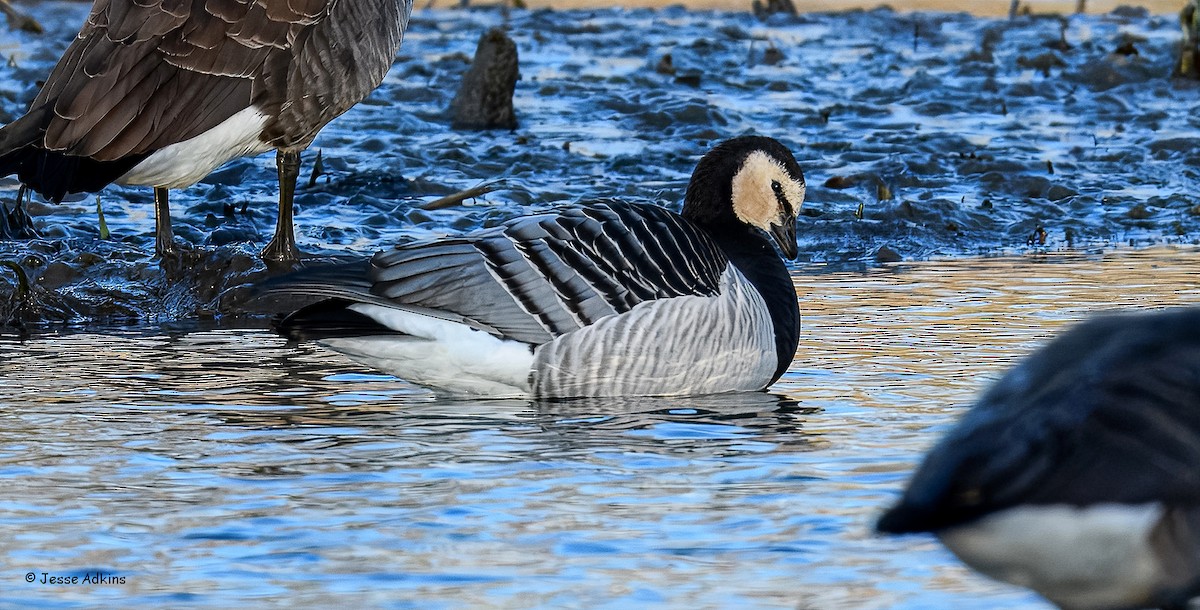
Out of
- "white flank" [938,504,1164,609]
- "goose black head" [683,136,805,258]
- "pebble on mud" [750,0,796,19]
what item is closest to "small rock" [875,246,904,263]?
"goose black head" [683,136,805,258]

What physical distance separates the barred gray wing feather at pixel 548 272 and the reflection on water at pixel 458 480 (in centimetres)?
36

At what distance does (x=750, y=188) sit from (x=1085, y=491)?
414 cm

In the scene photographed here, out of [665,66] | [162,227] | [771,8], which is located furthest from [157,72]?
[771,8]

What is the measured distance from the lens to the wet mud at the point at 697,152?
9.29 metres

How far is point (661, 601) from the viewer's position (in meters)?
4.16

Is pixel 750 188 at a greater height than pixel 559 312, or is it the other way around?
pixel 750 188

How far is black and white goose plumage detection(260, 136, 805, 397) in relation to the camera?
6.20 metres

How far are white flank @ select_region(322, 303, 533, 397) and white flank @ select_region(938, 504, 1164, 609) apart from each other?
327 centimetres

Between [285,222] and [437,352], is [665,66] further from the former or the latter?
[437,352]

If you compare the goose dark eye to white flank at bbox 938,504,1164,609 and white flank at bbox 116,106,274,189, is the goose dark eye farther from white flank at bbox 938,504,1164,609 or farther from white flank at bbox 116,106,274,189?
white flank at bbox 938,504,1164,609

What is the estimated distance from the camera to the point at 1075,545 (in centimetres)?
308

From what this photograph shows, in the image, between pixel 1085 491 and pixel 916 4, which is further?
pixel 916 4

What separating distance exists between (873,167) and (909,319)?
→ 4286mm

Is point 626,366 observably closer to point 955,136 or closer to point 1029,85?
point 955,136
